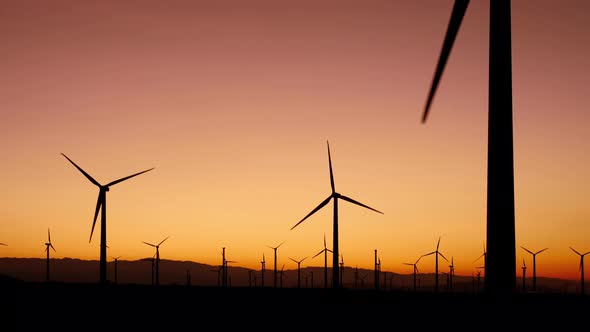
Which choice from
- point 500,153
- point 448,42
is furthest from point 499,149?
point 448,42

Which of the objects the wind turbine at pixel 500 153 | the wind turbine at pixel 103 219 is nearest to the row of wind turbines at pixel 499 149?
the wind turbine at pixel 500 153

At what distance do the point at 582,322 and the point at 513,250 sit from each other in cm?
3865

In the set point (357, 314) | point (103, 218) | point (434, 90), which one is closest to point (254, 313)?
point (357, 314)

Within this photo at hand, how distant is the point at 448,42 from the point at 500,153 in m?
4.83

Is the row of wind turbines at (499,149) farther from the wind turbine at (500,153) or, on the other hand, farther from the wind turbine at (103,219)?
the wind turbine at (103,219)

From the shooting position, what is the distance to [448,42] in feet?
89.0

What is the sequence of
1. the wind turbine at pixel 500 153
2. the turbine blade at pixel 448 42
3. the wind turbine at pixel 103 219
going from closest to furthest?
the wind turbine at pixel 500 153 < the turbine blade at pixel 448 42 < the wind turbine at pixel 103 219

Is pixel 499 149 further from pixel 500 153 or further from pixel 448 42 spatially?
pixel 448 42

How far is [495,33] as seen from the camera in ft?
84.8

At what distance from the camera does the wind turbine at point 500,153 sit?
76.4ft

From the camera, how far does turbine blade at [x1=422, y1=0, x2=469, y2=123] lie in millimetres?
26016

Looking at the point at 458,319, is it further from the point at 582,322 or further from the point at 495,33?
the point at 495,33

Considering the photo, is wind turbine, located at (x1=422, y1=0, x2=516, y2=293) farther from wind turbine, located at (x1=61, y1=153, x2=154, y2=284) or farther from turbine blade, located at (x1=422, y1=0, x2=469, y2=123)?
wind turbine, located at (x1=61, y1=153, x2=154, y2=284)

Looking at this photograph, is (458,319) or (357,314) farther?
(357,314)
